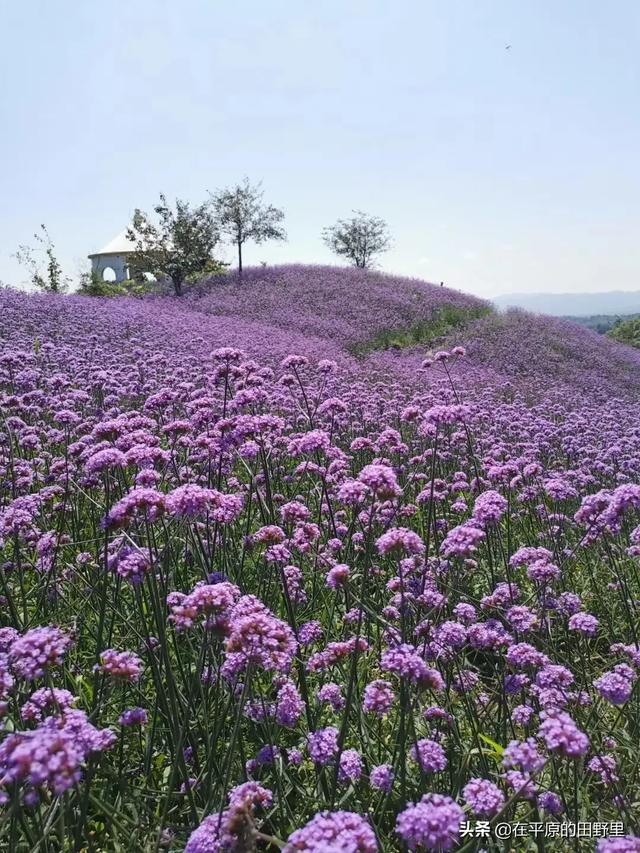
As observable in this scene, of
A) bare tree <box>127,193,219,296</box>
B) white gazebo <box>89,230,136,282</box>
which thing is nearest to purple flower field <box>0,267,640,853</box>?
bare tree <box>127,193,219,296</box>

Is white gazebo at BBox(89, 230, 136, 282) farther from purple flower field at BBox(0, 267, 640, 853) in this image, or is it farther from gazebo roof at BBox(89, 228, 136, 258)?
purple flower field at BBox(0, 267, 640, 853)

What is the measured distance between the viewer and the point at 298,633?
11.8 feet

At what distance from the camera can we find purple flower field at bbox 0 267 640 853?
6.76ft

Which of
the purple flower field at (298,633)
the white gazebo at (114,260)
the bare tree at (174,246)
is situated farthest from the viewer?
the white gazebo at (114,260)

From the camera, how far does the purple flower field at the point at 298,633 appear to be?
2061mm

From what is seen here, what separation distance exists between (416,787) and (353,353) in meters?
20.7

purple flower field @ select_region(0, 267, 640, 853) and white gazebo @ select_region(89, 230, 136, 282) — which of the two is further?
white gazebo @ select_region(89, 230, 136, 282)

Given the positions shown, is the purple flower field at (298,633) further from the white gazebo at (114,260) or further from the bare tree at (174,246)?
the white gazebo at (114,260)

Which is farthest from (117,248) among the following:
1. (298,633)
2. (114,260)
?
(298,633)

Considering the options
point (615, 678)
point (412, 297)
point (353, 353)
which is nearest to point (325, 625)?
point (615, 678)

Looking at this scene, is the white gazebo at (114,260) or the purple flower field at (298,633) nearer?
the purple flower field at (298,633)

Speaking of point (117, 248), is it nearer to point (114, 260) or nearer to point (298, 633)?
point (114, 260)

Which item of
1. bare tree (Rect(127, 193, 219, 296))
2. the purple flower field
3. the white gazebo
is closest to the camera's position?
the purple flower field

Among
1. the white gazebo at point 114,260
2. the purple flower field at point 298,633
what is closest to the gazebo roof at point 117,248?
the white gazebo at point 114,260
